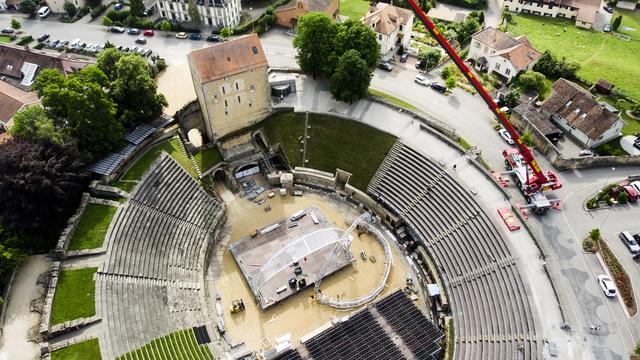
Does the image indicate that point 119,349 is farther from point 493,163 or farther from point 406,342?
point 493,163

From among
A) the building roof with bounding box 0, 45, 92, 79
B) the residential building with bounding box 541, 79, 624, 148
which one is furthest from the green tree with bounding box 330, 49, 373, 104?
the building roof with bounding box 0, 45, 92, 79

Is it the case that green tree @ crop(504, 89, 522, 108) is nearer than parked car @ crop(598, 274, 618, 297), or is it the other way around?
parked car @ crop(598, 274, 618, 297)

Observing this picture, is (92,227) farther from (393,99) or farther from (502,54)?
(502,54)

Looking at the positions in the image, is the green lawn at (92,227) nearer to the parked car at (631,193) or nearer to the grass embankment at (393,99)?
the grass embankment at (393,99)

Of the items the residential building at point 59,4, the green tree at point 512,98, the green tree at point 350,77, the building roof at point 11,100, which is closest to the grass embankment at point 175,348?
the green tree at point 350,77

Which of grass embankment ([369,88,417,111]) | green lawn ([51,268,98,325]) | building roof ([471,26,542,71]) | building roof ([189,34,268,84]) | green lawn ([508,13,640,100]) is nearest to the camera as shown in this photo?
green lawn ([51,268,98,325])

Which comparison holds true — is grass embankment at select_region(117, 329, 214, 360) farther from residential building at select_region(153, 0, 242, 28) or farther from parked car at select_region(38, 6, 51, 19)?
parked car at select_region(38, 6, 51, 19)

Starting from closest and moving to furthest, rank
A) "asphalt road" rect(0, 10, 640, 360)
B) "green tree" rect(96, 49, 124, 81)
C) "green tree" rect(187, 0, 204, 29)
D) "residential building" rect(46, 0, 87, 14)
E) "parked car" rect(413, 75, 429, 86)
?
"asphalt road" rect(0, 10, 640, 360) < "green tree" rect(96, 49, 124, 81) < "parked car" rect(413, 75, 429, 86) < "green tree" rect(187, 0, 204, 29) < "residential building" rect(46, 0, 87, 14)

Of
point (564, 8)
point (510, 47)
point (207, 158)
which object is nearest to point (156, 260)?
point (207, 158)
